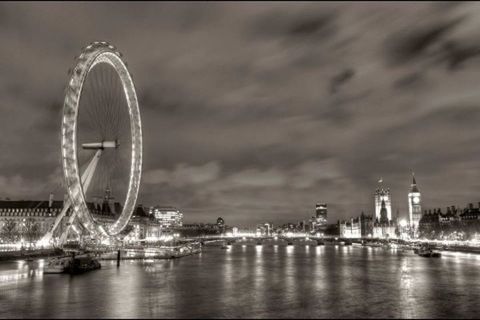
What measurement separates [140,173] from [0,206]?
102 meters

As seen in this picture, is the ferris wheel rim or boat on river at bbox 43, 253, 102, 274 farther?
boat on river at bbox 43, 253, 102, 274

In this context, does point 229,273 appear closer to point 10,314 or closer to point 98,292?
point 98,292

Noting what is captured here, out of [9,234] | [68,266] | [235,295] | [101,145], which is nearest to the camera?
[235,295]

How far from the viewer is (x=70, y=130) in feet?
163

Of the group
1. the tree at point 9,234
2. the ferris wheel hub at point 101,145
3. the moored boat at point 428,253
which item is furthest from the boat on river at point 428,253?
the tree at point 9,234

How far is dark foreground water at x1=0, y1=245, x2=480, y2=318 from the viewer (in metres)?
34.7

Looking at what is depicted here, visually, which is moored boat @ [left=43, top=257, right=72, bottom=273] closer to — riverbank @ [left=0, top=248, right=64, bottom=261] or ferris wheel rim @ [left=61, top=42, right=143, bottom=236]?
ferris wheel rim @ [left=61, top=42, right=143, bottom=236]

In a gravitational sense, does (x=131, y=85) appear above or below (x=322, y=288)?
above

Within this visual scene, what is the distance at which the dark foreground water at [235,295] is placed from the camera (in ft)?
114

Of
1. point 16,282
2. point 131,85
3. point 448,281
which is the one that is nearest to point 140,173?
point 131,85

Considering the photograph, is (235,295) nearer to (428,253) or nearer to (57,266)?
(57,266)

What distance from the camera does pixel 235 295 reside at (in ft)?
143

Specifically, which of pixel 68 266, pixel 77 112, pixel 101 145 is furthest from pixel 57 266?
pixel 77 112

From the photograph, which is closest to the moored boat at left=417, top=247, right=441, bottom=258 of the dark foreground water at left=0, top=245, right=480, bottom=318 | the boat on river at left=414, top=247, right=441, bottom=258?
the boat on river at left=414, top=247, right=441, bottom=258
